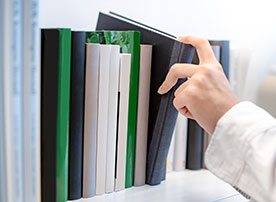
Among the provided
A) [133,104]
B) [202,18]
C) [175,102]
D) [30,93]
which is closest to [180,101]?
[175,102]

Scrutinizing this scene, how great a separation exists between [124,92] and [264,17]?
79 centimetres

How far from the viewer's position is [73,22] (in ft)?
2.90

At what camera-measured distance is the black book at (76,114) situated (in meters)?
0.64

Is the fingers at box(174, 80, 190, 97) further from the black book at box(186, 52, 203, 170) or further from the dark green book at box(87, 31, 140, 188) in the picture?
the black book at box(186, 52, 203, 170)

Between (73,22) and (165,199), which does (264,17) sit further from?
(165,199)

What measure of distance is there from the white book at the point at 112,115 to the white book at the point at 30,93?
0.65 ft

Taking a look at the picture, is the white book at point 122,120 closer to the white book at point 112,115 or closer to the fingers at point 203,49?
the white book at point 112,115

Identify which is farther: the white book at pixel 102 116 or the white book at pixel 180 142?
the white book at pixel 180 142

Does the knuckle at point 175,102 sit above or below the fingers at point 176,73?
below

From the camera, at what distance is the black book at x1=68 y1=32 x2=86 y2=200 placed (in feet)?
2.10

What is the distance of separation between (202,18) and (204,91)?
585 millimetres

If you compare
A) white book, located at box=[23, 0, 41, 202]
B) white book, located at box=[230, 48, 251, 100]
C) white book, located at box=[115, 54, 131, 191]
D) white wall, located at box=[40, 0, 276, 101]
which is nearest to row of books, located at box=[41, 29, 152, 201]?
white book, located at box=[115, 54, 131, 191]

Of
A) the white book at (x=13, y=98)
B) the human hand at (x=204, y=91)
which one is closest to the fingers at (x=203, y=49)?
the human hand at (x=204, y=91)

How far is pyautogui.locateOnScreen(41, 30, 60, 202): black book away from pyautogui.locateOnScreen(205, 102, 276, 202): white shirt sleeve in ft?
0.81
